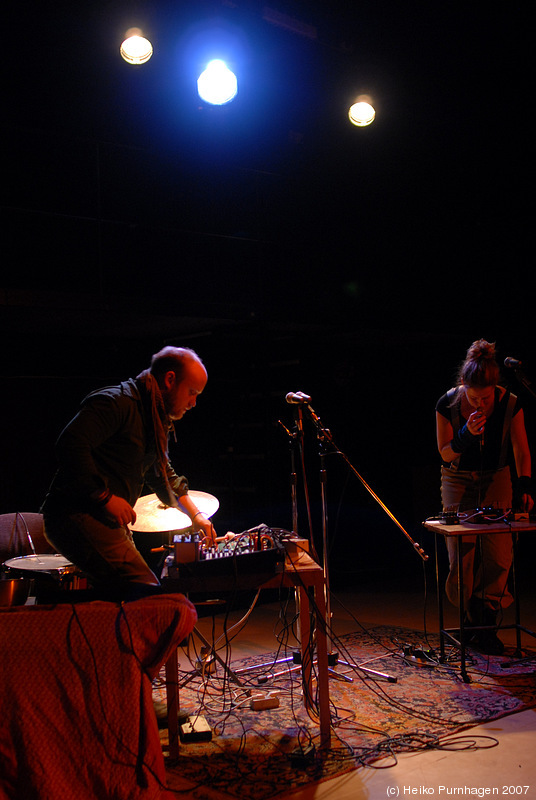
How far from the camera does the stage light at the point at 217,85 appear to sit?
5883 mm

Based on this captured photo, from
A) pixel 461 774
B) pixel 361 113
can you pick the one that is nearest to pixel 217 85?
pixel 361 113

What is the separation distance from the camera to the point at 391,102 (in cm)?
704

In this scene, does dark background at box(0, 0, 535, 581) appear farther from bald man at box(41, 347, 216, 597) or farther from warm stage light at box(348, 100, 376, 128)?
bald man at box(41, 347, 216, 597)

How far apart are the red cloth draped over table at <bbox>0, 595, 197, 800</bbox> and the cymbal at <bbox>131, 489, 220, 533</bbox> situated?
1.07m

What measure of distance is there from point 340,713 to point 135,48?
5.34 meters

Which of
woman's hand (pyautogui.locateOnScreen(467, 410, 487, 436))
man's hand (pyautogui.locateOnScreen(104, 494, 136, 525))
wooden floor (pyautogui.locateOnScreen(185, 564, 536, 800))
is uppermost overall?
woman's hand (pyautogui.locateOnScreen(467, 410, 487, 436))

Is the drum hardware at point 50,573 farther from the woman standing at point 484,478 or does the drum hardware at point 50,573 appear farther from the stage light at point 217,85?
the stage light at point 217,85

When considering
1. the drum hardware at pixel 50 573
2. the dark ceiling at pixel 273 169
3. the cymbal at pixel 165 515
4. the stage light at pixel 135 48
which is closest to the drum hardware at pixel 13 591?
the drum hardware at pixel 50 573

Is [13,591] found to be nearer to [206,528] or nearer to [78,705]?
[206,528]

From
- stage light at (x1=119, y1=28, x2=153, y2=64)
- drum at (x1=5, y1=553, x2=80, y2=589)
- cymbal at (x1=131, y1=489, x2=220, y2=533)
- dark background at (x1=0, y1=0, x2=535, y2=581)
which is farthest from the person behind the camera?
dark background at (x1=0, y1=0, x2=535, y2=581)

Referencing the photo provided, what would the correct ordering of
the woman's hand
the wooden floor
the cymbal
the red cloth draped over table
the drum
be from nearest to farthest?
the red cloth draped over table, the wooden floor, the drum, the cymbal, the woman's hand

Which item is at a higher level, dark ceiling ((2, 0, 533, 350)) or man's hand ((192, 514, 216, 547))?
dark ceiling ((2, 0, 533, 350))

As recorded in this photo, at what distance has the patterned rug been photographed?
107 inches

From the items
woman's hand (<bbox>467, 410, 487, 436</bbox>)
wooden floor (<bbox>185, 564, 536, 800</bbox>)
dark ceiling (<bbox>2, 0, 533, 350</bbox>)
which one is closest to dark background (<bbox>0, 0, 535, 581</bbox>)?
dark ceiling (<bbox>2, 0, 533, 350</bbox>)
